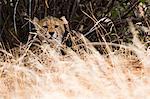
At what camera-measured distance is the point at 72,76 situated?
4.47 m

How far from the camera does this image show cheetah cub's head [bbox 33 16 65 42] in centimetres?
541

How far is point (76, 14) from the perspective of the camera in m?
5.98

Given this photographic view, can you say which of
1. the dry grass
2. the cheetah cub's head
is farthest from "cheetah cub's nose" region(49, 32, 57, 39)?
the dry grass

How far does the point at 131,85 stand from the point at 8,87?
1092 mm

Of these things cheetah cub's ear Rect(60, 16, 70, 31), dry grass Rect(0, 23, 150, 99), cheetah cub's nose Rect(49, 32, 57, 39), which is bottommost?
dry grass Rect(0, 23, 150, 99)

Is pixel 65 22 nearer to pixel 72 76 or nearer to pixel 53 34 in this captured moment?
pixel 53 34

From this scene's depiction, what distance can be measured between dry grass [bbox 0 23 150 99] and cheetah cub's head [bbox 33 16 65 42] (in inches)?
5.9

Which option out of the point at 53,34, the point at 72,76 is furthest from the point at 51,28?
the point at 72,76

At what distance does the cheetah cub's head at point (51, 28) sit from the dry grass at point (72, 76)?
0.15 meters

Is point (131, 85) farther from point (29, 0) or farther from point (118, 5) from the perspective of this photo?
point (118, 5)

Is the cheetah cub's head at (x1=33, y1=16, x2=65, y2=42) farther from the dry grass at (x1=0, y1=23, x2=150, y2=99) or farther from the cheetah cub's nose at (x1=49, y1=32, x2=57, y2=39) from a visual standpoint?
the dry grass at (x1=0, y1=23, x2=150, y2=99)

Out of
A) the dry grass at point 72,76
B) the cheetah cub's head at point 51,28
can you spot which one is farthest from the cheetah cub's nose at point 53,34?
the dry grass at point 72,76

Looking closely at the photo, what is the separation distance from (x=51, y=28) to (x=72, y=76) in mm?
1043

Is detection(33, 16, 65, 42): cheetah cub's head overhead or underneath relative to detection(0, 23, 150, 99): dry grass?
overhead
